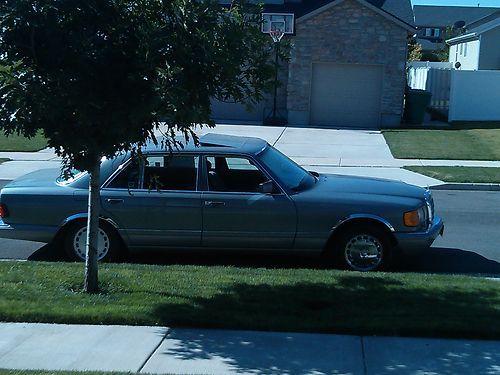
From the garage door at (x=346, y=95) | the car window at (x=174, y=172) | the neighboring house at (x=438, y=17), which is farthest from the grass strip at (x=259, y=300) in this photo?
the neighboring house at (x=438, y=17)

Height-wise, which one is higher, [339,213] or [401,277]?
[339,213]

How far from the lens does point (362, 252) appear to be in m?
8.77

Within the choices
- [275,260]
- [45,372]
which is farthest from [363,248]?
[45,372]

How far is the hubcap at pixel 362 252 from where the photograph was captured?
28.7 feet

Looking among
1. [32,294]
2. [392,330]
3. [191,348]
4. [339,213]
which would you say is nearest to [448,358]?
[392,330]

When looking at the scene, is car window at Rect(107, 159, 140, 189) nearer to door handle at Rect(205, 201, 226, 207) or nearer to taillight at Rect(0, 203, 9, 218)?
door handle at Rect(205, 201, 226, 207)

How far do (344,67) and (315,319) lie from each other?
23399mm

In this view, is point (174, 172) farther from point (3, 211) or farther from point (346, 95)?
point (346, 95)

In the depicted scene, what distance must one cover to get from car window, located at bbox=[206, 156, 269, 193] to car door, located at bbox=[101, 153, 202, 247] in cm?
20

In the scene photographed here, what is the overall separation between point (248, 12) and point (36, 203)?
12.5 ft

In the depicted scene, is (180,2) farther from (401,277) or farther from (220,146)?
(401,277)

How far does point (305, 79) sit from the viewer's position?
28.9 metres

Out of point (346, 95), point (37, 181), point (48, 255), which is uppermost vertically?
point (346, 95)

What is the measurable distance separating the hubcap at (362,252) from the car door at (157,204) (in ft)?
5.64
